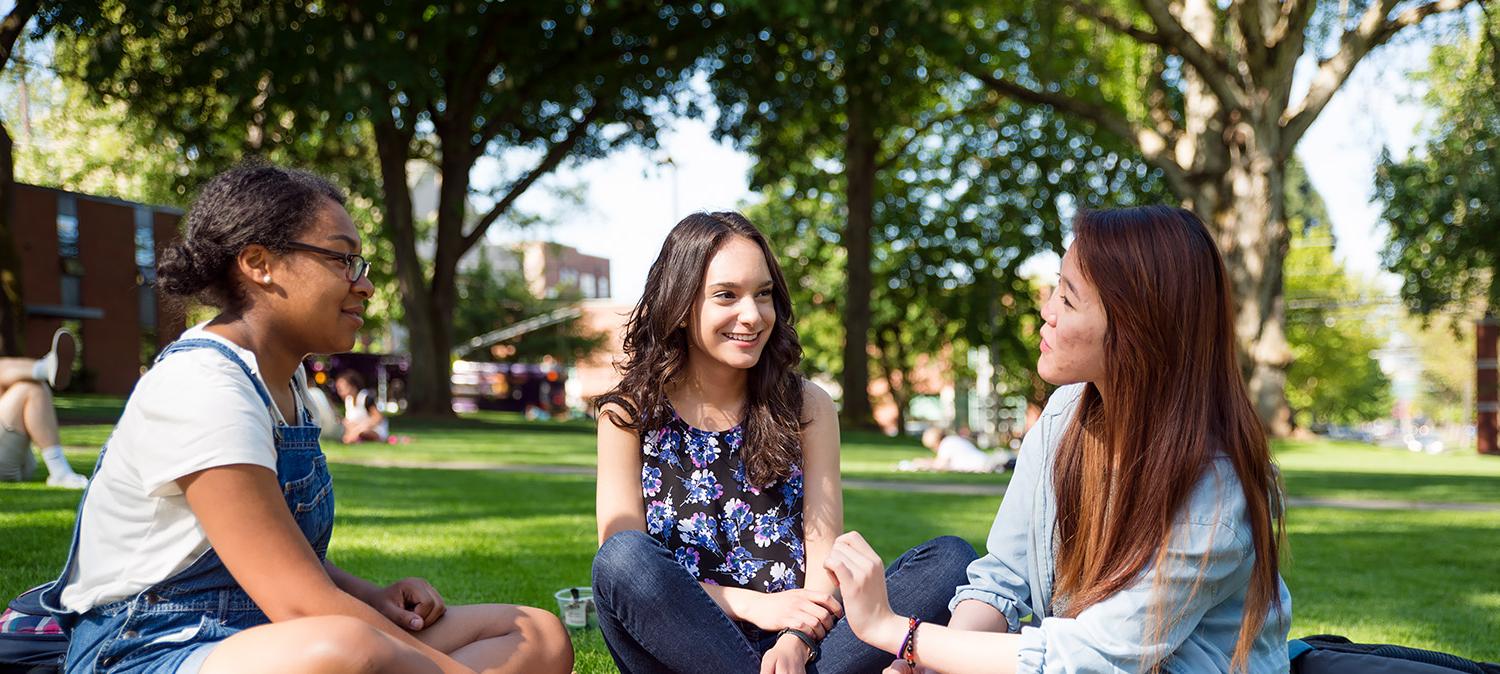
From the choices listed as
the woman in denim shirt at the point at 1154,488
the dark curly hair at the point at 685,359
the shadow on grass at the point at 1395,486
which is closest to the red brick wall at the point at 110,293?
the shadow on grass at the point at 1395,486

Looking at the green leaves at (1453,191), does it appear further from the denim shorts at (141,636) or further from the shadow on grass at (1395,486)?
the denim shorts at (141,636)

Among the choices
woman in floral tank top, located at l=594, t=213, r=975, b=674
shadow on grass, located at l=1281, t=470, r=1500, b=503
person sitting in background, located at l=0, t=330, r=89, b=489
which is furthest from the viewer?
shadow on grass, located at l=1281, t=470, r=1500, b=503

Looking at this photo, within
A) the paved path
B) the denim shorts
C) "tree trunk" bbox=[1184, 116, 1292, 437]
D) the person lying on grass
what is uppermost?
"tree trunk" bbox=[1184, 116, 1292, 437]

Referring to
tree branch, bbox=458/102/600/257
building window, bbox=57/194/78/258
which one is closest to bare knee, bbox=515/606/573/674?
tree branch, bbox=458/102/600/257

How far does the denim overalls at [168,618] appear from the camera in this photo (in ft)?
7.79

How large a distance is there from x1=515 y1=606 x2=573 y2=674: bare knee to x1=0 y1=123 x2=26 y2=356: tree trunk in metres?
15.1

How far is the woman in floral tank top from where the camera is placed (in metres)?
3.31

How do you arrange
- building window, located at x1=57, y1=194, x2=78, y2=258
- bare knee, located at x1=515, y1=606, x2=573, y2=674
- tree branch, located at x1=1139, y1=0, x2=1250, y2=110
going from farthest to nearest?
building window, located at x1=57, y1=194, x2=78, y2=258, tree branch, located at x1=1139, y1=0, x2=1250, y2=110, bare knee, located at x1=515, y1=606, x2=573, y2=674

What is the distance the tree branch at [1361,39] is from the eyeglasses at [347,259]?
21014 millimetres

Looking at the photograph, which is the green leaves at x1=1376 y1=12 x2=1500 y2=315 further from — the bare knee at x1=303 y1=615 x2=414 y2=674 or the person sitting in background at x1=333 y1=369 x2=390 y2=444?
the bare knee at x1=303 y1=615 x2=414 y2=674

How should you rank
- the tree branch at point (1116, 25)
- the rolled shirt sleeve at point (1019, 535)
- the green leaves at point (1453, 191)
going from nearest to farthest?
the rolled shirt sleeve at point (1019, 535)
the green leaves at point (1453, 191)
the tree branch at point (1116, 25)

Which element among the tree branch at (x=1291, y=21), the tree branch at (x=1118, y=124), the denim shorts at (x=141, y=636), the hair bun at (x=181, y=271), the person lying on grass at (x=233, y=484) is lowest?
Result: the denim shorts at (x=141, y=636)

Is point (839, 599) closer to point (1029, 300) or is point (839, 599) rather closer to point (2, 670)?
point (2, 670)

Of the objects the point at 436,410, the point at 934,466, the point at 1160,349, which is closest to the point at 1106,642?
the point at 1160,349
